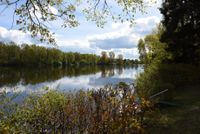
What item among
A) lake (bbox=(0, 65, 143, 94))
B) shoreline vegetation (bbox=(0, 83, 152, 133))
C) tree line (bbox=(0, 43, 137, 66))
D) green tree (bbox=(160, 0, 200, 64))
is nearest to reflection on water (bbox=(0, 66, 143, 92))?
lake (bbox=(0, 65, 143, 94))

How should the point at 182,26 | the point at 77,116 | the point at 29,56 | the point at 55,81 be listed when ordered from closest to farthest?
the point at 77,116
the point at 182,26
the point at 55,81
the point at 29,56

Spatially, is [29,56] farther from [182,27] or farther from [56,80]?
[182,27]

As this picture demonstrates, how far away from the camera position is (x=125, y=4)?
9922 millimetres

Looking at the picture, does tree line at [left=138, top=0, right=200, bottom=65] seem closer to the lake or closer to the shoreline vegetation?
the lake

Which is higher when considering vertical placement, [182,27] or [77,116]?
[182,27]

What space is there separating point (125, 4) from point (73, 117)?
13.0 ft

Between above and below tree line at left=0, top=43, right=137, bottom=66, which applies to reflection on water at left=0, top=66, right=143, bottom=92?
below

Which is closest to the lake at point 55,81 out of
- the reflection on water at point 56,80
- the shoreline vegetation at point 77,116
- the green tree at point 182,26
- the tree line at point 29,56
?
the reflection on water at point 56,80

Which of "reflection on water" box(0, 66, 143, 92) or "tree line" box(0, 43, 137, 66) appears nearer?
"reflection on water" box(0, 66, 143, 92)

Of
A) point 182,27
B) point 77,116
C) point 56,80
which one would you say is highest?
point 182,27

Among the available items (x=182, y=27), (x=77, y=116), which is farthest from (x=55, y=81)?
(x=77, y=116)

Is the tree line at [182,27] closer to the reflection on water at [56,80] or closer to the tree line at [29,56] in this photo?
the reflection on water at [56,80]

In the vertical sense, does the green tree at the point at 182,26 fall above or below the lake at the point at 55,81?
above

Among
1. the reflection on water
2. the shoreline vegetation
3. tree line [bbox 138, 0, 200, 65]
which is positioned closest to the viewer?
the shoreline vegetation
